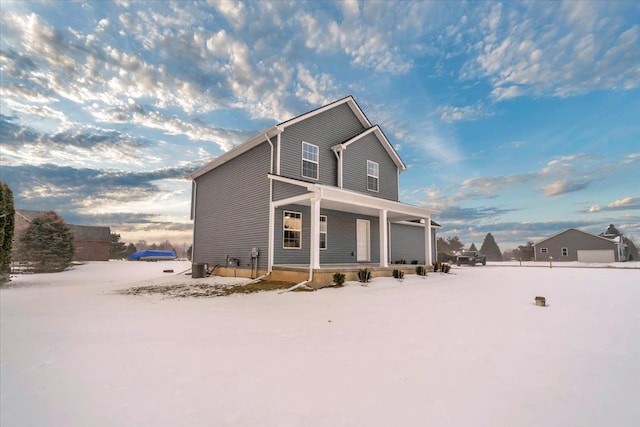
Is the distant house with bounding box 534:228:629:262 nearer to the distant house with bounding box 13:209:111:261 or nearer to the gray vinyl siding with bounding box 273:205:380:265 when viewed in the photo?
the gray vinyl siding with bounding box 273:205:380:265

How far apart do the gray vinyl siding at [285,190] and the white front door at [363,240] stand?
5226mm

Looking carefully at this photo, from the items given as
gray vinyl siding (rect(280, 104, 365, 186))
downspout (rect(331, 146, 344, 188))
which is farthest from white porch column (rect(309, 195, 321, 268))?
downspout (rect(331, 146, 344, 188))

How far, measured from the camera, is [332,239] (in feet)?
47.9

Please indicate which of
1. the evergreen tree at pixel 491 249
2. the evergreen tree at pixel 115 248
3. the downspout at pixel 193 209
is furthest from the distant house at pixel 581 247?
the evergreen tree at pixel 115 248

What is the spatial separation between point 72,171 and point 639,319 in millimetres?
38432

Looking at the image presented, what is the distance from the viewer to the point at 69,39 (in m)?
11.3

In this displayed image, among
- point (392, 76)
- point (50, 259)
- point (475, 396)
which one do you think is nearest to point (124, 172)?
point (50, 259)

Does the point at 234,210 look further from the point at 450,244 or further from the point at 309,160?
the point at 450,244

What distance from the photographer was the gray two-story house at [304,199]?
1234 centimetres

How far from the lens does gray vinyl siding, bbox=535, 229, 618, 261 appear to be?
40000 mm

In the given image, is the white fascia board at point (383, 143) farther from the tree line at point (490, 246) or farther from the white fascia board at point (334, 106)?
the tree line at point (490, 246)

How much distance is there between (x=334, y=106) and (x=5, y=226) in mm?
15995

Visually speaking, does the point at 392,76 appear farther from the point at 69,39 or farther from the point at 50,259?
the point at 50,259

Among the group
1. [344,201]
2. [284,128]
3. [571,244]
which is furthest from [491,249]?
[284,128]
